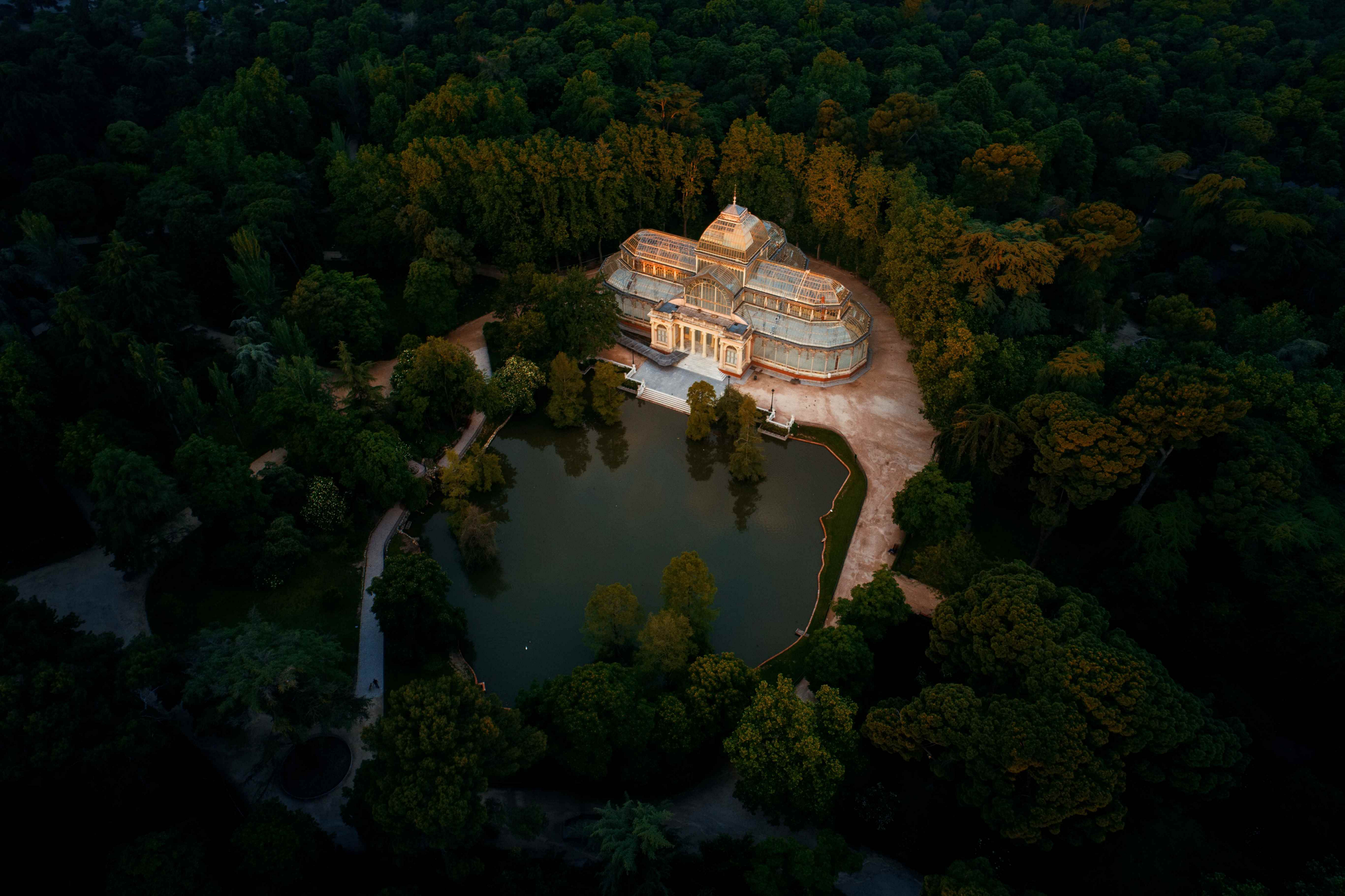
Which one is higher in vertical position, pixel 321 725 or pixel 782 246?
pixel 782 246

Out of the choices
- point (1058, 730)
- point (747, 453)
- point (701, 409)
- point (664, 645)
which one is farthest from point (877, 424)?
point (1058, 730)

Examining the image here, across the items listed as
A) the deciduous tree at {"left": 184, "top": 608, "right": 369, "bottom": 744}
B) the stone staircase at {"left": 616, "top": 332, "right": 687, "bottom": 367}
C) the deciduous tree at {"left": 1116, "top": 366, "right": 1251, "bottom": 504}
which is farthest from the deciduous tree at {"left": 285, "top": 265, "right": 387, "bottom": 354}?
the deciduous tree at {"left": 1116, "top": 366, "right": 1251, "bottom": 504}

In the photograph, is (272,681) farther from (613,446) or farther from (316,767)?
(613,446)

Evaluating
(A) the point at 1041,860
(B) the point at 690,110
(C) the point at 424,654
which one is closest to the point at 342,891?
(C) the point at 424,654

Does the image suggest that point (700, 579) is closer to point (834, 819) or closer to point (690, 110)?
point (834, 819)

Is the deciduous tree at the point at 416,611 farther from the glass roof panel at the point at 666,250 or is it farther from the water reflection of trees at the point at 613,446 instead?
the glass roof panel at the point at 666,250

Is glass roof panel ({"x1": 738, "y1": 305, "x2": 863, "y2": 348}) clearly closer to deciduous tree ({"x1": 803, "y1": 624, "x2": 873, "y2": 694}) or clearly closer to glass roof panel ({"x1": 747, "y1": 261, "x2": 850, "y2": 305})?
glass roof panel ({"x1": 747, "y1": 261, "x2": 850, "y2": 305})
